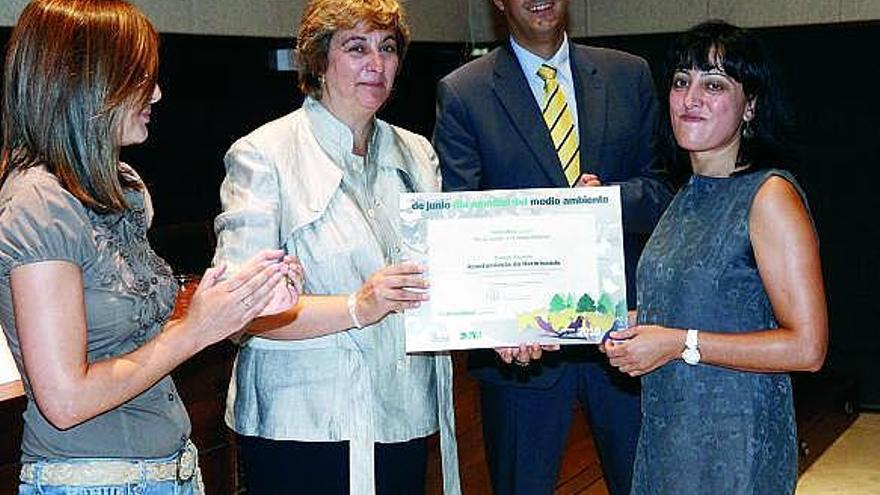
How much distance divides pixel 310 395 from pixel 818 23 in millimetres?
3944

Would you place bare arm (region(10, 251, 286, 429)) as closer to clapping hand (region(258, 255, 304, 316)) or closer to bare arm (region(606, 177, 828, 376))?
clapping hand (region(258, 255, 304, 316))

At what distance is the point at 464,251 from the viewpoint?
7.34ft

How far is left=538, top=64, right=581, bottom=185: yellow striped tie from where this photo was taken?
274 cm

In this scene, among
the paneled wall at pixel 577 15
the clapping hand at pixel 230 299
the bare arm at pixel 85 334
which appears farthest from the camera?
the paneled wall at pixel 577 15

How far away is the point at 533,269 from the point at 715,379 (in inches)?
15.6

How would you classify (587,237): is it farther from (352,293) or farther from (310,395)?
(310,395)

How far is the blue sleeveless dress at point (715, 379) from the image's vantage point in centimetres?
212

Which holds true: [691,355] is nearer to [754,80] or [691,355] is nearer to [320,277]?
[754,80]

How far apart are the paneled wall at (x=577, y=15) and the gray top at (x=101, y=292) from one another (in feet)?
7.75

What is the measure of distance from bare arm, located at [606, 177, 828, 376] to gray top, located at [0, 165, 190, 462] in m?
0.96

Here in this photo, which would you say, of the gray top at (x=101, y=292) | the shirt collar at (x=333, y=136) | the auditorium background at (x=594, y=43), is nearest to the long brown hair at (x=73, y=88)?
the gray top at (x=101, y=292)

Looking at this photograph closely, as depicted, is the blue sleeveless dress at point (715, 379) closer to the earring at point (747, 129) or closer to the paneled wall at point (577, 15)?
the earring at point (747, 129)

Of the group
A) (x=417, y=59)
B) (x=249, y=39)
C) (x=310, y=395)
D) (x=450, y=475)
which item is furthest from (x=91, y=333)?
(x=417, y=59)

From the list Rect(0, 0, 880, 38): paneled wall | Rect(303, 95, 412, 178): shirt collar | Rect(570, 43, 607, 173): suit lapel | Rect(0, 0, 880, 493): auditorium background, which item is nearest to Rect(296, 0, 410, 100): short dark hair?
Rect(303, 95, 412, 178): shirt collar
